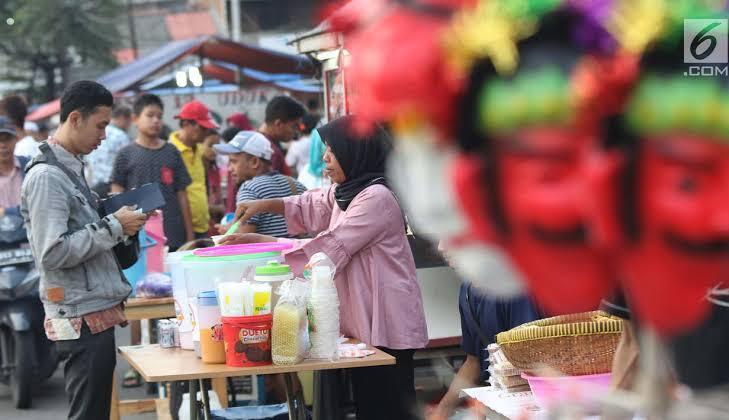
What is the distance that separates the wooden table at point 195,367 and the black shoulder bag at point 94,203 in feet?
1.50

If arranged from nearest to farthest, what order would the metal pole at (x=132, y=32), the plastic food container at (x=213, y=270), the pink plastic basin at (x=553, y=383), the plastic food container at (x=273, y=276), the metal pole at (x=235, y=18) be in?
the pink plastic basin at (x=553, y=383) < the plastic food container at (x=273, y=276) < the plastic food container at (x=213, y=270) < the metal pole at (x=235, y=18) < the metal pole at (x=132, y=32)

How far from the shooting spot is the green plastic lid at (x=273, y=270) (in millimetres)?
4824

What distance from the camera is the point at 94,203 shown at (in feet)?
17.6

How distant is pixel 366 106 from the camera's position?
1.66m

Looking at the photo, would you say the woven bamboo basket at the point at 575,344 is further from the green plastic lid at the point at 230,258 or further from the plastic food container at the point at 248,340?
the green plastic lid at the point at 230,258

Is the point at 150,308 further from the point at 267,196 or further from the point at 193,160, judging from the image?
the point at 193,160

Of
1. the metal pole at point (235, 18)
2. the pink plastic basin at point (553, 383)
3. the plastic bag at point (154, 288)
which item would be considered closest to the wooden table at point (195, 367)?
the pink plastic basin at point (553, 383)

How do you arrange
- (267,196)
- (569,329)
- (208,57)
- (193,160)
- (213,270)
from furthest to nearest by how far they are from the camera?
(208,57), (193,160), (267,196), (213,270), (569,329)

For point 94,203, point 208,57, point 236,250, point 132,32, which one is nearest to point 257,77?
point 208,57

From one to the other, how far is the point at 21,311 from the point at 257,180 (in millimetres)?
2686

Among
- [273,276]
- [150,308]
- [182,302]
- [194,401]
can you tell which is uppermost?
[273,276]

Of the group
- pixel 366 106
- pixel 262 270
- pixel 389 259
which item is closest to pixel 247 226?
pixel 389 259

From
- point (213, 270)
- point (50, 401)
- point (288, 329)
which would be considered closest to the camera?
point (288, 329)

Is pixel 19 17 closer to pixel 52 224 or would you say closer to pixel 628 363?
pixel 52 224
